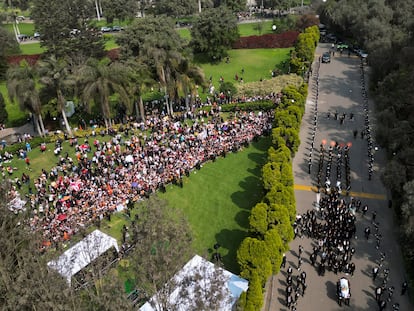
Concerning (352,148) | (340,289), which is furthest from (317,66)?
(340,289)

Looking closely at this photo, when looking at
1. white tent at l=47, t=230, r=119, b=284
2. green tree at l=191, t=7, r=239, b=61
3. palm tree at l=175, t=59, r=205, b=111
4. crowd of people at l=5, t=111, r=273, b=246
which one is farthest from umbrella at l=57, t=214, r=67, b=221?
green tree at l=191, t=7, r=239, b=61

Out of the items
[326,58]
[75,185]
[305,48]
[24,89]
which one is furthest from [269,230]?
[326,58]

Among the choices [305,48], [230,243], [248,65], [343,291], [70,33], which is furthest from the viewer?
[248,65]

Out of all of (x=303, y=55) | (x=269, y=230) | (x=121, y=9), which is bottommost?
(x=269, y=230)

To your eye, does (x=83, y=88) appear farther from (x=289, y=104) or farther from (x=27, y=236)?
(x=27, y=236)

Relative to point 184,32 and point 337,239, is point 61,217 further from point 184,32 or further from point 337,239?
point 184,32

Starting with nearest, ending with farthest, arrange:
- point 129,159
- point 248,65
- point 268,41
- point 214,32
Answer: point 129,159 < point 214,32 < point 248,65 < point 268,41

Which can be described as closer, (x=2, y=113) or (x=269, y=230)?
(x=269, y=230)

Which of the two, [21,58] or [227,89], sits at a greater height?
[21,58]
